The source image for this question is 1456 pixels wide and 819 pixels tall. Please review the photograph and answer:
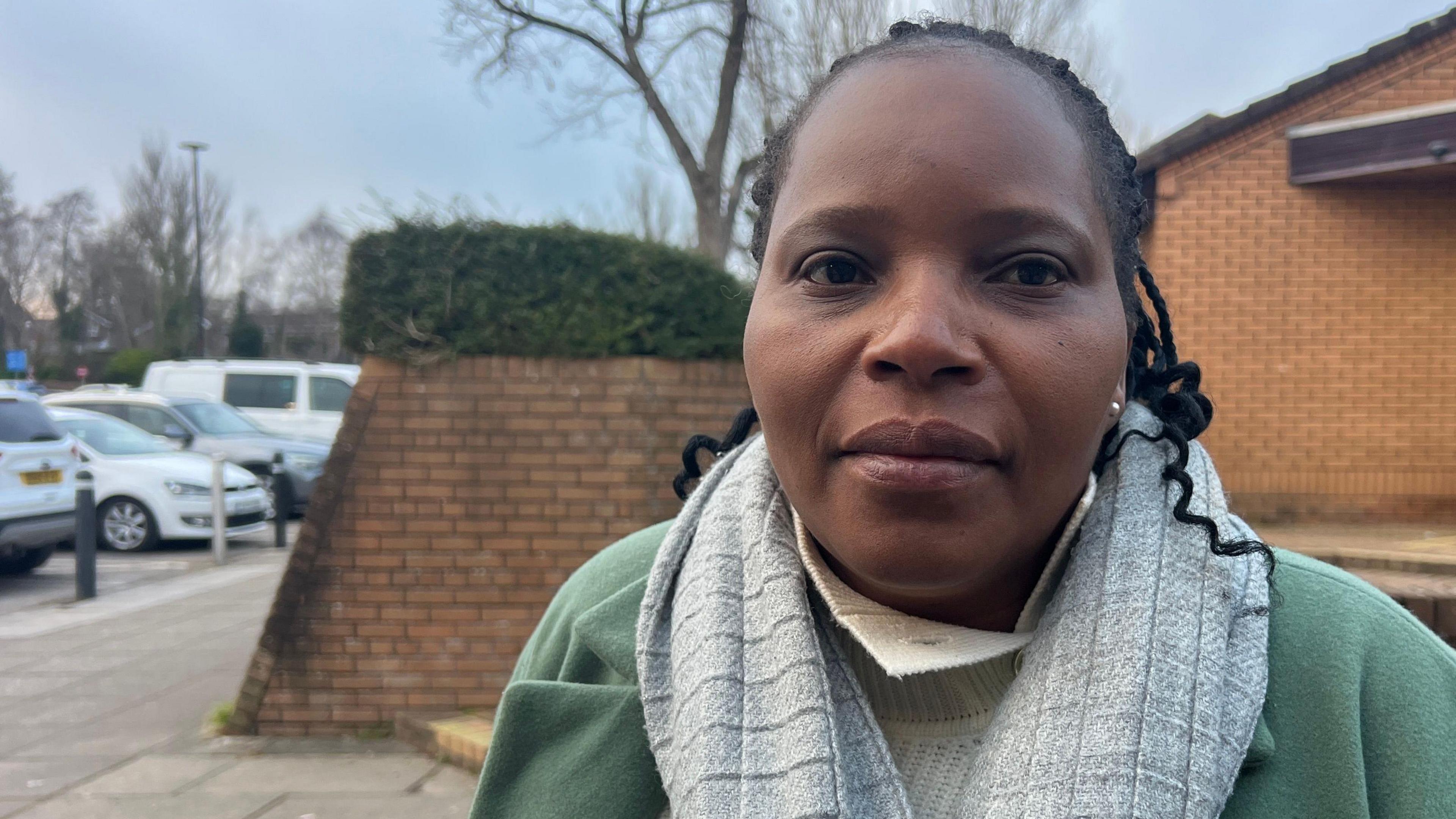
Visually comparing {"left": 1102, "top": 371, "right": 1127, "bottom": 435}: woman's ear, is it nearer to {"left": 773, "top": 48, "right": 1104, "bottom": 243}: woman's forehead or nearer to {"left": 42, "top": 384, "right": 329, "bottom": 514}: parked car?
{"left": 773, "top": 48, "right": 1104, "bottom": 243}: woman's forehead

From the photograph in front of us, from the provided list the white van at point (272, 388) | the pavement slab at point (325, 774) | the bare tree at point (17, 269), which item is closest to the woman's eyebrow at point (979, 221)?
the pavement slab at point (325, 774)

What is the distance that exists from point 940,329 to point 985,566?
0.89 feet

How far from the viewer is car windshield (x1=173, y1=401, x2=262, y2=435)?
1322cm

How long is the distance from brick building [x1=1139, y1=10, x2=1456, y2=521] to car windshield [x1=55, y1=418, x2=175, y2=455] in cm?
1095

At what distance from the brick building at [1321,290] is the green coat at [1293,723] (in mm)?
5984

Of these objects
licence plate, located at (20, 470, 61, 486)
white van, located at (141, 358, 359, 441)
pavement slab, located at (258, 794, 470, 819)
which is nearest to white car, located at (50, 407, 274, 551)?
licence plate, located at (20, 470, 61, 486)

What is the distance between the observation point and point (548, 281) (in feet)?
15.7

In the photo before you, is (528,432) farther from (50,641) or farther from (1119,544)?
(50,641)

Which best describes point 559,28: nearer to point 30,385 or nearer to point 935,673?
point 935,673

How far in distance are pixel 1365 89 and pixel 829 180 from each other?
Answer: 724 cm

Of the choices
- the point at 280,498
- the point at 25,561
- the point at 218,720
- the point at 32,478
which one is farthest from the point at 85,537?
the point at 218,720

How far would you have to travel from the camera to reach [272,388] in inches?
587

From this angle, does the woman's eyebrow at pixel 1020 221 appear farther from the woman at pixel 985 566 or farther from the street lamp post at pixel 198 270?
the street lamp post at pixel 198 270

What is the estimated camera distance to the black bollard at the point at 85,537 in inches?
320
